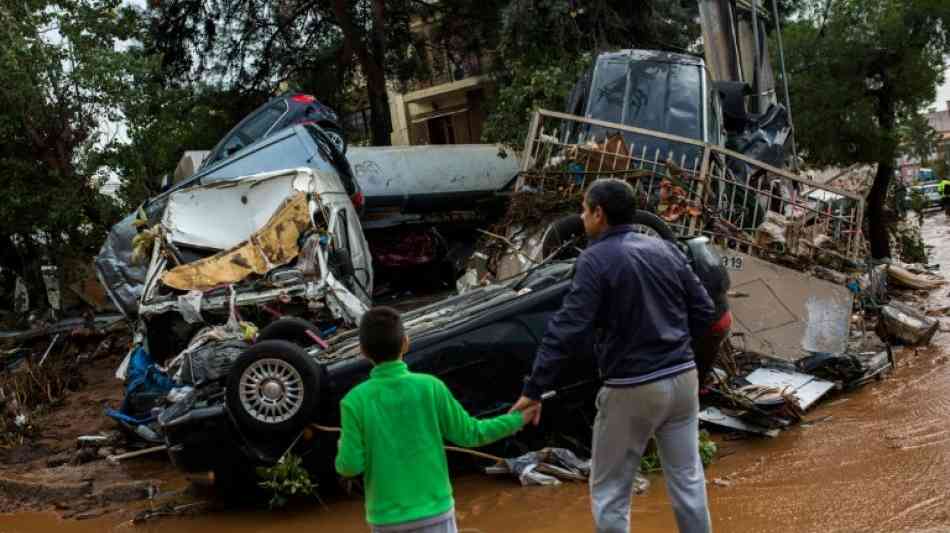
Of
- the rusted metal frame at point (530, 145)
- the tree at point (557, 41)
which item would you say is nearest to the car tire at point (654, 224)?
the rusted metal frame at point (530, 145)

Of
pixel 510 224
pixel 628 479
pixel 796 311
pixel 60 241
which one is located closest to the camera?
pixel 628 479

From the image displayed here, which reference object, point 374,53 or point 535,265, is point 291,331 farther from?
Answer: point 374,53

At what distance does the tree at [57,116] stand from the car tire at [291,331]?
26.4 ft

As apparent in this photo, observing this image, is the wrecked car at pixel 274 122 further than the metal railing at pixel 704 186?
Yes

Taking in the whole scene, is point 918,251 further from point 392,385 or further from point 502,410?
point 392,385

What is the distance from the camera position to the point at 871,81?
1720cm

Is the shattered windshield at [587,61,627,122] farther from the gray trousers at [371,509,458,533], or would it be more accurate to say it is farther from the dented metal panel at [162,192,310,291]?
the gray trousers at [371,509,458,533]

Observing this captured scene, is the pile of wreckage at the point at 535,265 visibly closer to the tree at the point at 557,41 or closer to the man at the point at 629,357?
the man at the point at 629,357

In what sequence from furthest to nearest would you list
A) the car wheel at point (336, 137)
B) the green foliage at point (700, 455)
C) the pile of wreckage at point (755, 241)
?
the car wheel at point (336, 137), the pile of wreckage at point (755, 241), the green foliage at point (700, 455)

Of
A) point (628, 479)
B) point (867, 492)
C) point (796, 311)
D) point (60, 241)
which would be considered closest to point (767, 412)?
point (867, 492)

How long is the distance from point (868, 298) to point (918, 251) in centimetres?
800

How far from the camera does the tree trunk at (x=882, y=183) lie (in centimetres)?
1686

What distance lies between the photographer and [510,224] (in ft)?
31.0

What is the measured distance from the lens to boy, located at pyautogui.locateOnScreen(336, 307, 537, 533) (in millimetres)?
2963
